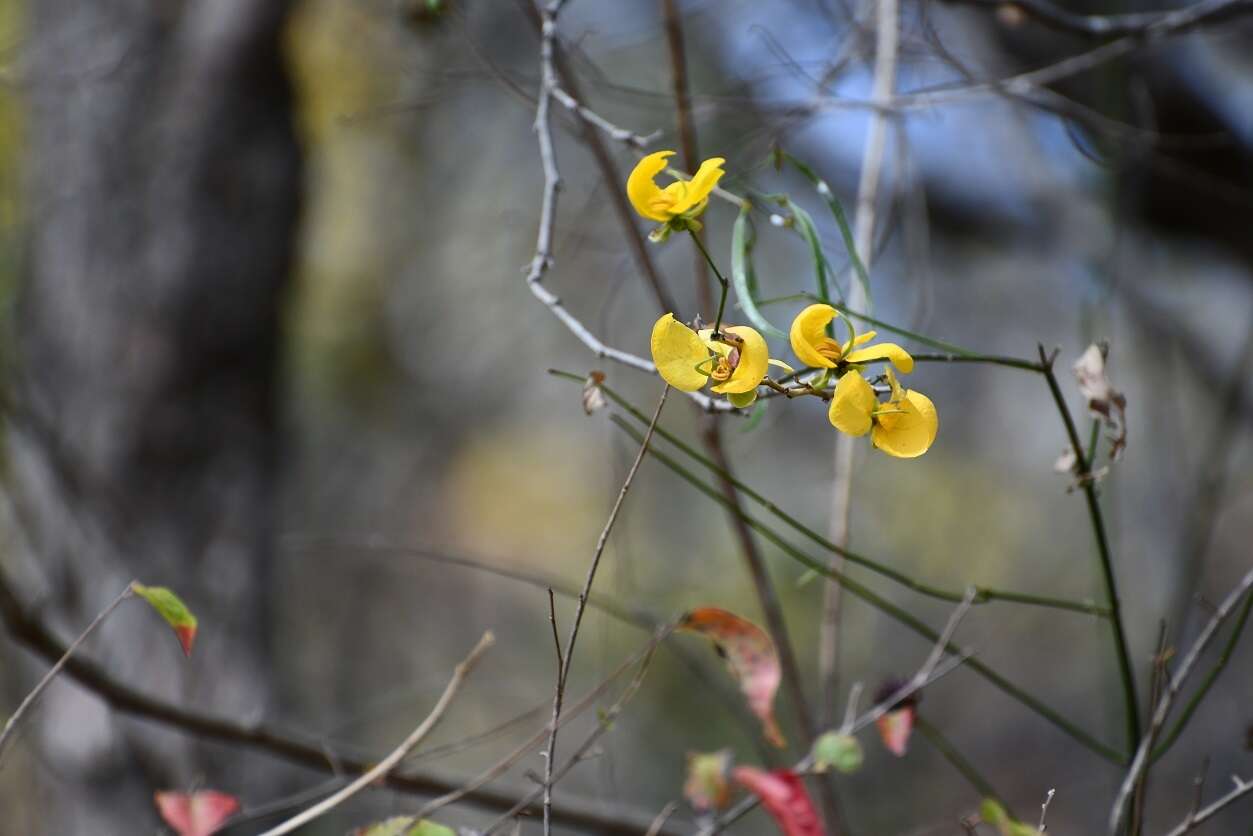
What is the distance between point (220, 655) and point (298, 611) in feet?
7.10

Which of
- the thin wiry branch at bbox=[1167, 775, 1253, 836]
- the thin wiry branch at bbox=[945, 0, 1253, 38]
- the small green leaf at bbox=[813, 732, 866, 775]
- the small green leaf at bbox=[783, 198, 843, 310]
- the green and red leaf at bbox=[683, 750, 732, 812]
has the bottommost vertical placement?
the green and red leaf at bbox=[683, 750, 732, 812]

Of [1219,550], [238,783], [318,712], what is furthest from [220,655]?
[1219,550]

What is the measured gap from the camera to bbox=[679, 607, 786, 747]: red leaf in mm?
673

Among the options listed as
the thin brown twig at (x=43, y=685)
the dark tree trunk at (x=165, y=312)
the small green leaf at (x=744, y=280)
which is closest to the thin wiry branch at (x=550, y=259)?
the small green leaf at (x=744, y=280)

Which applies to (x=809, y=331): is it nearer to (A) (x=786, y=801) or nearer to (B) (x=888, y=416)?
(B) (x=888, y=416)

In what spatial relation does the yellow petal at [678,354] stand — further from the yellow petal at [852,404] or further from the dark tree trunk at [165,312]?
the dark tree trunk at [165,312]

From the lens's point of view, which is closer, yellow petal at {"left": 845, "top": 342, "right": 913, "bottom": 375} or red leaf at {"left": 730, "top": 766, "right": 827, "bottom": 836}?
yellow petal at {"left": 845, "top": 342, "right": 913, "bottom": 375}

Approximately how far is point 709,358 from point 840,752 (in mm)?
329

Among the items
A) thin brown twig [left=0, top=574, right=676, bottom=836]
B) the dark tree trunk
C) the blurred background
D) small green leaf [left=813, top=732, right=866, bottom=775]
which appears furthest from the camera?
the dark tree trunk

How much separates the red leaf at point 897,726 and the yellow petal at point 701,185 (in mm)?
418

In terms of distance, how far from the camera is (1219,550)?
3.17 metres

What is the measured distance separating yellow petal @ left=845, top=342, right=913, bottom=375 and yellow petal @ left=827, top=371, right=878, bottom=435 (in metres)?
0.02

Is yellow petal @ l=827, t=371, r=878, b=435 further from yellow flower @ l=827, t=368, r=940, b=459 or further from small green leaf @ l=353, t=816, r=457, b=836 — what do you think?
small green leaf @ l=353, t=816, r=457, b=836

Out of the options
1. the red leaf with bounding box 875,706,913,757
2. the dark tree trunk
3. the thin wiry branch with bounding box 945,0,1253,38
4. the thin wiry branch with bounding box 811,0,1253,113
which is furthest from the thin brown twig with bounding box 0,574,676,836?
the dark tree trunk
